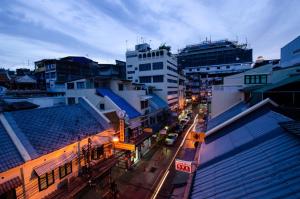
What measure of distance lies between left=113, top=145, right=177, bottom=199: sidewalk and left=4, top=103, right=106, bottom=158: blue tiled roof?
7836 mm

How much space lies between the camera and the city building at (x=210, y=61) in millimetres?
92562

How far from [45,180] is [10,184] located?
291 centimetres

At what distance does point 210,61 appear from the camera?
4318 inches

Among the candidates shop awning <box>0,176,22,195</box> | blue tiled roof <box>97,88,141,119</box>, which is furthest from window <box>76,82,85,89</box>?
shop awning <box>0,176,22,195</box>

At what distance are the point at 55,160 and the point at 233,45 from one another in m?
120

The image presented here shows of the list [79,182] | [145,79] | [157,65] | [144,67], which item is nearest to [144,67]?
[144,67]

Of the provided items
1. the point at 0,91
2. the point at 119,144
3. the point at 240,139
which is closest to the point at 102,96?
the point at 119,144

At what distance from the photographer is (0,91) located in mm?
39688

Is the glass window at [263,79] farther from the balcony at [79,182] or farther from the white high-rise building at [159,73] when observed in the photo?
the white high-rise building at [159,73]

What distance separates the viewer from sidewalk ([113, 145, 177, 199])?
19281 mm

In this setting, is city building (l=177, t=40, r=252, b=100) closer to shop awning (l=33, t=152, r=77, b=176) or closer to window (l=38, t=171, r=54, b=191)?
shop awning (l=33, t=152, r=77, b=176)

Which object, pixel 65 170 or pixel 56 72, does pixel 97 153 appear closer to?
pixel 65 170

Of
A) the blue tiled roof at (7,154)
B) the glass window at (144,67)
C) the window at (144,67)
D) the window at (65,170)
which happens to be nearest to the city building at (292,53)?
the window at (65,170)

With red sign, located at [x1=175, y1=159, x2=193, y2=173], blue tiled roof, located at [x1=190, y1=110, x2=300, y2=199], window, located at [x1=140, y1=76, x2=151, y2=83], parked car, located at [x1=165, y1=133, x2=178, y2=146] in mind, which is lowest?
parked car, located at [x1=165, y1=133, x2=178, y2=146]
